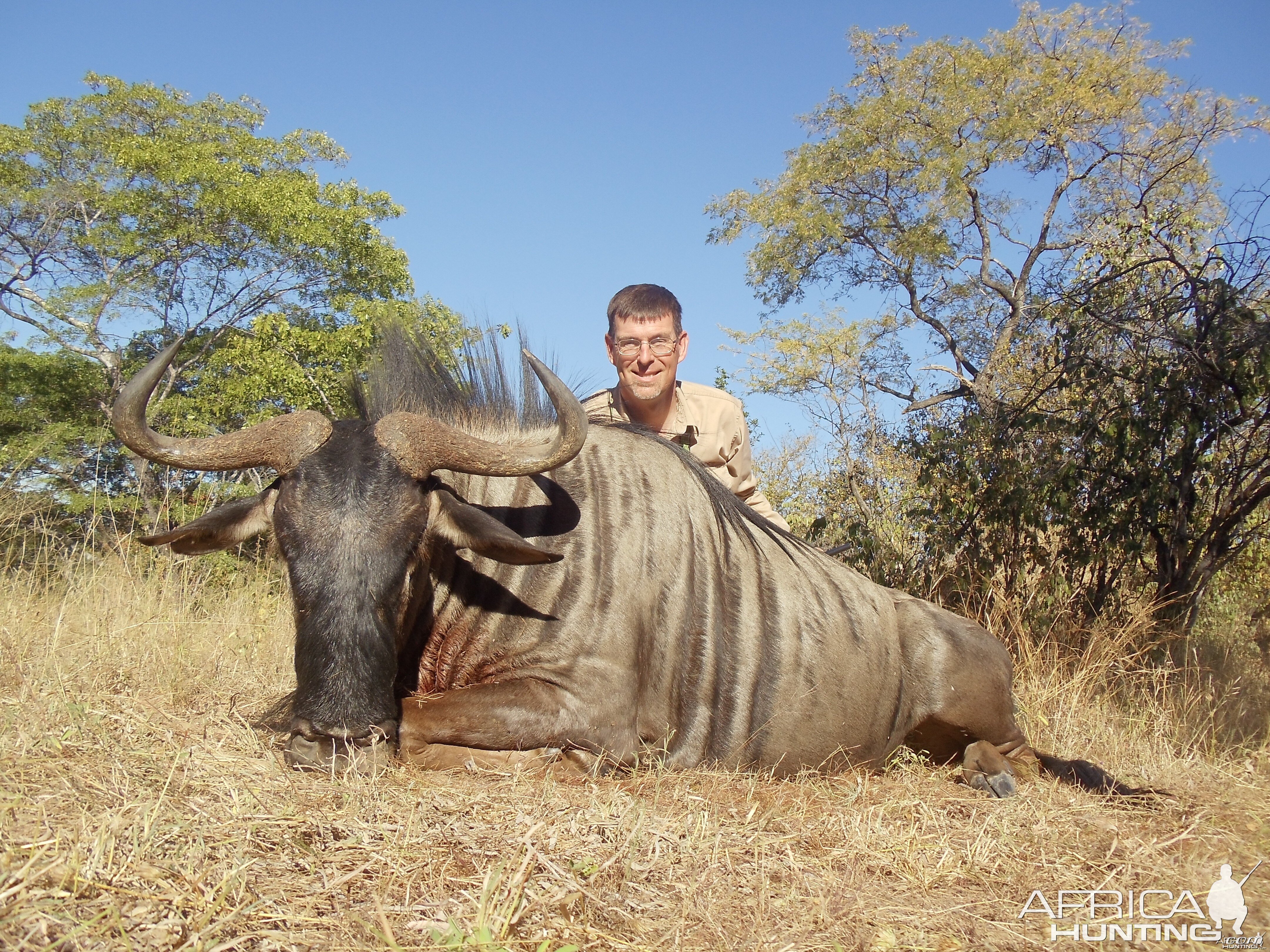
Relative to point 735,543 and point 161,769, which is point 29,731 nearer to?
point 161,769

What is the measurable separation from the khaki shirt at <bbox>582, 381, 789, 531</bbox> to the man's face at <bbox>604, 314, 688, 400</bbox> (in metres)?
0.29

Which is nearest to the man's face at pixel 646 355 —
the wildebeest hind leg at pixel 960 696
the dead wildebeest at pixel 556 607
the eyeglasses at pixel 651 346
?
the eyeglasses at pixel 651 346

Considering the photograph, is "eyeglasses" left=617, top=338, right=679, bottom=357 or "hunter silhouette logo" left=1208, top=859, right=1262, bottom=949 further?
"eyeglasses" left=617, top=338, right=679, bottom=357

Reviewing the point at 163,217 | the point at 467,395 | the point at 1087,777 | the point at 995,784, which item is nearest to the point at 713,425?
the point at 467,395

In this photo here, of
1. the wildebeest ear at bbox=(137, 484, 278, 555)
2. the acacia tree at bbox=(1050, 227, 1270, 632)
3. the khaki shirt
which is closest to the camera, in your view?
the wildebeest ear at bbox=(137, 484, 278, 555)

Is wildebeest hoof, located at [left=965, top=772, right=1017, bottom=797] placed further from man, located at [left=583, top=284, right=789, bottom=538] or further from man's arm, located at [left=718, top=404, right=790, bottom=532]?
man's arm, located at [left=718, top=404, right=790, bottom=532]

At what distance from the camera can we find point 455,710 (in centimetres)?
309

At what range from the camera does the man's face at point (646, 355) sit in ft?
16.1

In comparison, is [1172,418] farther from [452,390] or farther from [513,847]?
[513,847]

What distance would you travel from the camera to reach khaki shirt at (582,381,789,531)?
535 centimetres

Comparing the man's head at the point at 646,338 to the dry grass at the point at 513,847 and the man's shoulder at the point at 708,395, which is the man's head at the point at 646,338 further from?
the dry grass at the point at 513,847

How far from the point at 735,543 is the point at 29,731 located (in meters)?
2.66

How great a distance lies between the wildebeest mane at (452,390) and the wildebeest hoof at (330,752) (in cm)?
142

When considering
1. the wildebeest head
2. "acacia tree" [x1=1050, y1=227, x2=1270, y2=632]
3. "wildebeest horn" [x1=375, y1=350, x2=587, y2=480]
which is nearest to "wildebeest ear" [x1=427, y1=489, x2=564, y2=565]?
the wildebeest head
